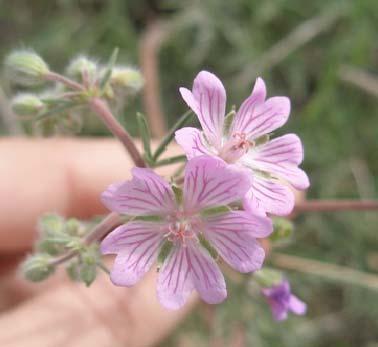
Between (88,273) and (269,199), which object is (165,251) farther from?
(269,199)

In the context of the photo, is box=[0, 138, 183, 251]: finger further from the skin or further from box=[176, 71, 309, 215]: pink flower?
box=[176, 71, 309, 215]: pink flower

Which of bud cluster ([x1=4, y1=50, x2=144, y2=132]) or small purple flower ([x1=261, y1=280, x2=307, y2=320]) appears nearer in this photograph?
bud cluster ([x1=4, y1=50, x2=144, y2=132])

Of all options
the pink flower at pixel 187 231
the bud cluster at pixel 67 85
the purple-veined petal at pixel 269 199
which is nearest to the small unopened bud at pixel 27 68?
the bud cluster at pixel 67 85

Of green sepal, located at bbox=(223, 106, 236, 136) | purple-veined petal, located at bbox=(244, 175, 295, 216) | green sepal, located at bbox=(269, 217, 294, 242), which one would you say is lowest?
green sepal, located at bbox=(269, 217, 294, 242)

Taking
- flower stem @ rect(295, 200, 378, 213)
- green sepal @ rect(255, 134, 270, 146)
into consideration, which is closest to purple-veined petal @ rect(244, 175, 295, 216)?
green sepal @ rect(255, 134, 270, 146)

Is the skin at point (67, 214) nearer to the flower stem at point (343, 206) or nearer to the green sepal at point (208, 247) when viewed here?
the flower stem at point (343, 206)
